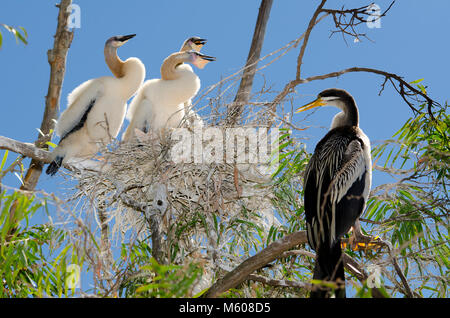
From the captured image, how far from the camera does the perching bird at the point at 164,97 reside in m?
4.67

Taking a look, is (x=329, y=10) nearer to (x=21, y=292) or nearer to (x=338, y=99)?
(x=338, y=99)

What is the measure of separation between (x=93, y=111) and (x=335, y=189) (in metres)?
2.68

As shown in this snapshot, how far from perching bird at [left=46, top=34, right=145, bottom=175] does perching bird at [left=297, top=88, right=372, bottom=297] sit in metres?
2.24

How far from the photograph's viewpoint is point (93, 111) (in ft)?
16.3

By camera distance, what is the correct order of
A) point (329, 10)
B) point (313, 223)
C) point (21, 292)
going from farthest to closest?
point (329, 10) < point (21, 292) < point (313, 223)

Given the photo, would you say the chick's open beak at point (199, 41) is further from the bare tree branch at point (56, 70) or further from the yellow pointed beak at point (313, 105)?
the yellow pointed beak at point (313, 105)

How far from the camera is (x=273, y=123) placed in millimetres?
4070

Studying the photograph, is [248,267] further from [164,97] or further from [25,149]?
[25,149]

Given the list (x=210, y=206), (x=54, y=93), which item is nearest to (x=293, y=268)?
(x=210, y=206)

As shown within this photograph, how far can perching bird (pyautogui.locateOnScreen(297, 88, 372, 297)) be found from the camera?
2.82 m

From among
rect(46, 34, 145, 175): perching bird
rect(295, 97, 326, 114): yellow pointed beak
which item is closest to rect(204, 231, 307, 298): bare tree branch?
rect(295, 97, 326, 114): yellow pointed beak

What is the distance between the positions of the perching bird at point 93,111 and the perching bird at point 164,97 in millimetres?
146
